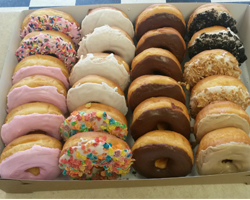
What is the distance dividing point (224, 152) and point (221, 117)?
141 mm

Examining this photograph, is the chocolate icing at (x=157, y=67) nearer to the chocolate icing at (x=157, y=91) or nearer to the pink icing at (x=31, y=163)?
the chocolate icing at (x=157, y=91)

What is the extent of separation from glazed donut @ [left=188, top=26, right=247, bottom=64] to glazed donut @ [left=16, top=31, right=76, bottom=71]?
62cm

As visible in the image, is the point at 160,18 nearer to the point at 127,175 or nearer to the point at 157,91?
the point at 157,91

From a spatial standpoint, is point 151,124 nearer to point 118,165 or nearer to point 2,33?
point 118,165

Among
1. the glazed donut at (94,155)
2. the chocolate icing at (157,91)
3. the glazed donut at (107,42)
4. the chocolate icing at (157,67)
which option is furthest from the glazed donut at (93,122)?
the glazed donut at (107,42)

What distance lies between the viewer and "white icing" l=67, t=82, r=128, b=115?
→ 1153 millimetres

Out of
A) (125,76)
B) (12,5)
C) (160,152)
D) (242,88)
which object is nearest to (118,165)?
(160,152)

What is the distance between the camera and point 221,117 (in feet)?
3.55

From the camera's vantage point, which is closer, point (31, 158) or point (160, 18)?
point (31, 158)

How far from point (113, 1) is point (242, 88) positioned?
3.93 ft

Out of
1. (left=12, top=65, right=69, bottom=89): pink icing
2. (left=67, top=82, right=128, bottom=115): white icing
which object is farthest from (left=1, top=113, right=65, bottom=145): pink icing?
(left=12, top=65, right=69, bottom=89): pink icing

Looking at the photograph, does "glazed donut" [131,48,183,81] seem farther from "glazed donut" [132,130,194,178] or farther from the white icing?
"glazed donut" [132,130,194,178]

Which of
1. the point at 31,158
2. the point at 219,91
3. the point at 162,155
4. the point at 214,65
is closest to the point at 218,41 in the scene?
the point at 214,65

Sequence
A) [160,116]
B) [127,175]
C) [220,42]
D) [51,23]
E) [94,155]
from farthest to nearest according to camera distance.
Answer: [51,23], [220,42], [127,175], [160,116], [94,155]
